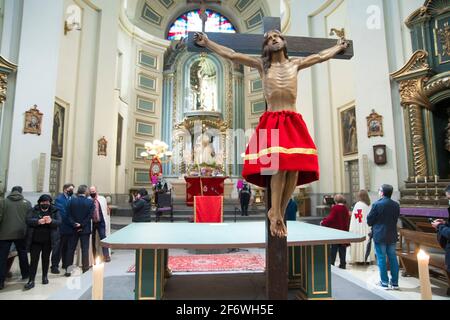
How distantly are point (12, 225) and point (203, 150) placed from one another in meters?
11.2

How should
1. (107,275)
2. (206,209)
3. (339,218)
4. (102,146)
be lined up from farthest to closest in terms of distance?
(102,146) → (206,209) → (339,218) → (107,275)

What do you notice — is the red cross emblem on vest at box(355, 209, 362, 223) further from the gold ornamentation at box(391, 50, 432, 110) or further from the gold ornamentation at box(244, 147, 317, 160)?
the gold ornamentation at box(391, 50, 432, 110)

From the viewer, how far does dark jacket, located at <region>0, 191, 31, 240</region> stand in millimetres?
3924

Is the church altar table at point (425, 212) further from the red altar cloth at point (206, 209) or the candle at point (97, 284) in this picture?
the candle at point (97, 284)

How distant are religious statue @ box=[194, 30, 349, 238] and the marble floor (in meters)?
1.97

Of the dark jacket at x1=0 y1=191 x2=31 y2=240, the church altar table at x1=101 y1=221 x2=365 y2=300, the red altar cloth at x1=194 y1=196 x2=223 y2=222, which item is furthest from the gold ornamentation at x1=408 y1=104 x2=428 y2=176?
the dark jacket at x1=0 y1=191 x2=31 y2=240

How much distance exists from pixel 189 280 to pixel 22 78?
7.32 metres

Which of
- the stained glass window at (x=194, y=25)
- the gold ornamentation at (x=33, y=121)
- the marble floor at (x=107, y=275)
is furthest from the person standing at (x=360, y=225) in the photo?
the stained glass window at (x=194, y=25)

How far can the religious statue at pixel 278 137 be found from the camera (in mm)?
1751

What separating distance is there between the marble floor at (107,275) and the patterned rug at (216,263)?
0.59 meters

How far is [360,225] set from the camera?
5.18m

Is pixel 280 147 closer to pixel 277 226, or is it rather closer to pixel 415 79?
pixel 277 226

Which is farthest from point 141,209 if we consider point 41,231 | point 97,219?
point 41,231

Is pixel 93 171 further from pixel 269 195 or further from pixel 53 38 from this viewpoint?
pixel 269 195
